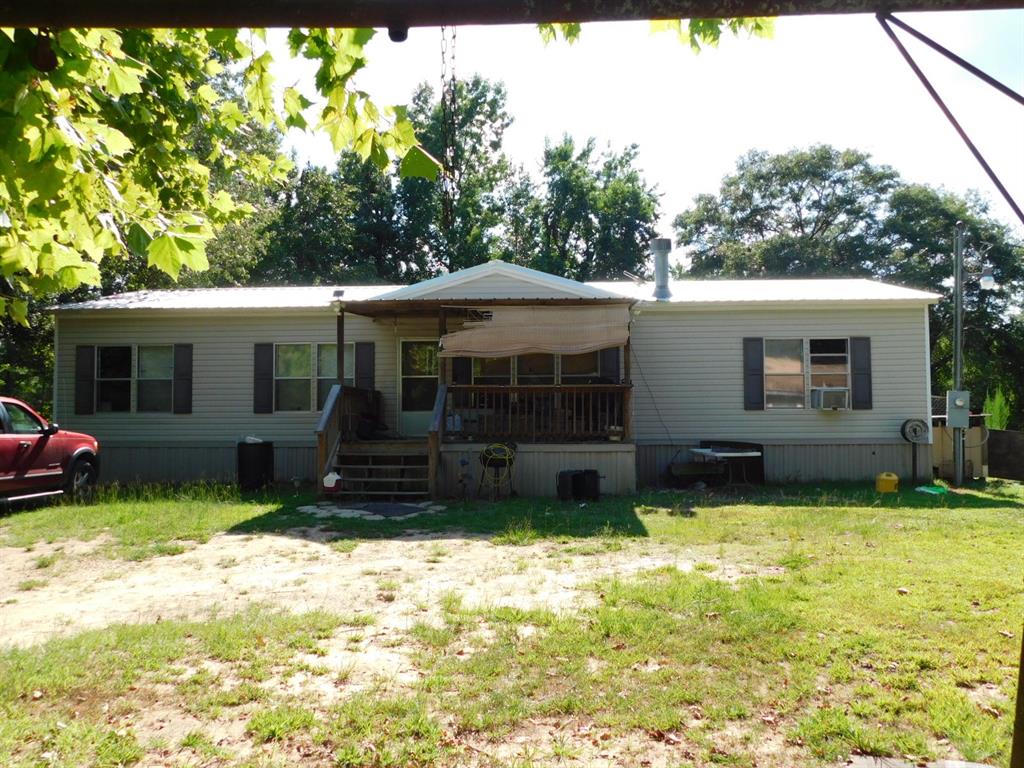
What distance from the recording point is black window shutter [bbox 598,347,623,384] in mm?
14352

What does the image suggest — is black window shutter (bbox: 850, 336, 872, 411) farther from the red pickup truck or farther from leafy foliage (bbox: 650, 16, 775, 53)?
the red pickup truck

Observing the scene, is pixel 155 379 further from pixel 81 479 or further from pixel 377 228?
pixel 377 228

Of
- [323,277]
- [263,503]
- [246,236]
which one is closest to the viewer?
[263,503]

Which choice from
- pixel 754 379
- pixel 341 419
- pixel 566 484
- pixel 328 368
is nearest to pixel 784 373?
pixel 754 379

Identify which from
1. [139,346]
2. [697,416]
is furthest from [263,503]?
[697,416]

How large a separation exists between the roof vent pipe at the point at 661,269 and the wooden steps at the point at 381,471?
6213 mm

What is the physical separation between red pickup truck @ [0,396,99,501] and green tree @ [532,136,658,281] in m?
25.5

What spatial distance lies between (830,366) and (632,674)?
39.4 ft

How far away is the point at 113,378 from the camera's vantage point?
15.3 meters

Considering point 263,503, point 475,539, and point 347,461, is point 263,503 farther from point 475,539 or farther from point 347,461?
point 475,539

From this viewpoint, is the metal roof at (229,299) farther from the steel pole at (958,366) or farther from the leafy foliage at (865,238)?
the leafy foliage at (865,238)

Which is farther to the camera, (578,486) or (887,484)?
(887,484)

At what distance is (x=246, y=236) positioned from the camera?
25.5 m

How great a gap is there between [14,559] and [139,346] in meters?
8.48
